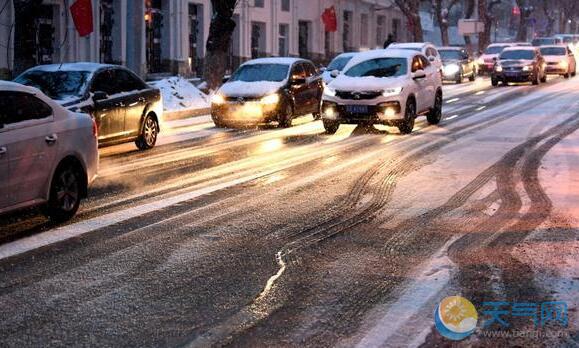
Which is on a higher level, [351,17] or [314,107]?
[351,17]

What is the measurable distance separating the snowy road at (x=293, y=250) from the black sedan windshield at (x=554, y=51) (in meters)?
33.2

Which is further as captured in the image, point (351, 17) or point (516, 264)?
point (351, 17)

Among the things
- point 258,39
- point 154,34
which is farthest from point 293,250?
point 258,39

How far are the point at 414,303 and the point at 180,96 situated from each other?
2056 centimetres

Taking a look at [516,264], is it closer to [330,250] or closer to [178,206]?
[330,250]

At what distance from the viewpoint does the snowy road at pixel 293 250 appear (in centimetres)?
581

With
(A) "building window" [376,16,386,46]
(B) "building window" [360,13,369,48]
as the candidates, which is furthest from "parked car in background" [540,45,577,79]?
(A) "building window" [376,16,386,46]

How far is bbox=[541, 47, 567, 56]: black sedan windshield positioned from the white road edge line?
125 ft

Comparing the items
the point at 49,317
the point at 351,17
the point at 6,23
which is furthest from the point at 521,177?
the point at 351,17

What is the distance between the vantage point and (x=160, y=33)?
37.6 meters

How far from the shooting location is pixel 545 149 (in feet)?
51.5

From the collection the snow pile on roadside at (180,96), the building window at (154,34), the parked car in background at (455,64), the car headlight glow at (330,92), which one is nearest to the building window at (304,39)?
the parked car in background at (455,64)

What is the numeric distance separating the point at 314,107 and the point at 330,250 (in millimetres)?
14942

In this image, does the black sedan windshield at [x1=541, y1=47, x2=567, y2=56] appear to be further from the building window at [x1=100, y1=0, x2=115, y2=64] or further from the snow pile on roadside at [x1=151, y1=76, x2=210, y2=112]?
the snow pile on roadside at [x1=151, y1=76, x2=210, y2=112]
